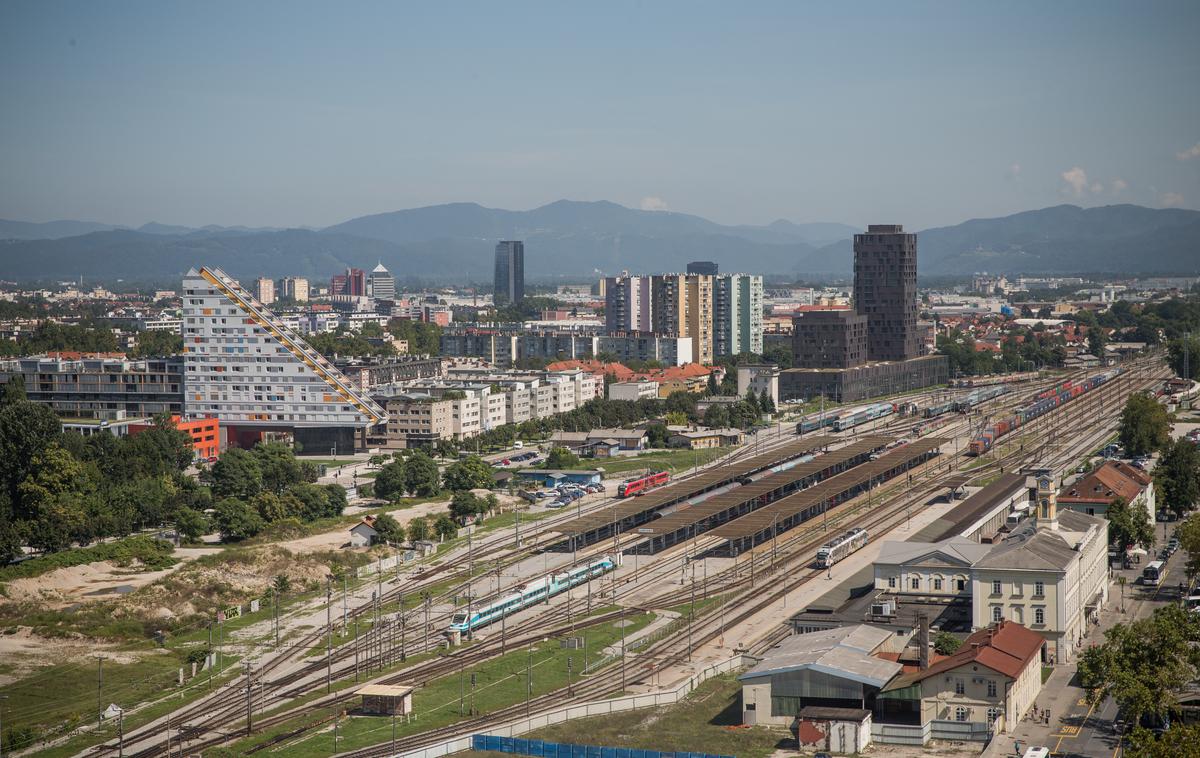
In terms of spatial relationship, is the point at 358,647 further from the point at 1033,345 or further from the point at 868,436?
the point at 1033,345

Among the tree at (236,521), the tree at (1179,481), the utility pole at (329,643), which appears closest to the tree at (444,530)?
the tree at (236,521)

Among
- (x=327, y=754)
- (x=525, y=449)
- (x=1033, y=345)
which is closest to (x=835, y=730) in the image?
(x=327, y=754)

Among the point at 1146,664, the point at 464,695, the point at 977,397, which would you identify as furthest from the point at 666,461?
the point at 1146,664

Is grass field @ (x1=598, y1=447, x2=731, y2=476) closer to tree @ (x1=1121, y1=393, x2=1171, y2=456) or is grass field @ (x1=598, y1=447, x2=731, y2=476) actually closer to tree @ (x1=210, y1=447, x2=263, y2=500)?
tree @ (x1=210, y1=447, x2=263, y2=500)

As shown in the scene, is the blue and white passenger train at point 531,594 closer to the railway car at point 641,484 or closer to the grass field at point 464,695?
the grass field at point 464,695

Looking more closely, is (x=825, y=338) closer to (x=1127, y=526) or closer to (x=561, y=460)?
(x=561, y=460)

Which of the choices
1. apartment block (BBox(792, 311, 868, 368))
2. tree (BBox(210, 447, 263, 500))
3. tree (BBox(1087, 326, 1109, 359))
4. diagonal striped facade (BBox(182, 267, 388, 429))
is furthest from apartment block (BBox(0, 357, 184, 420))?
tree (BBox(1087, 326, 1109, 359))
